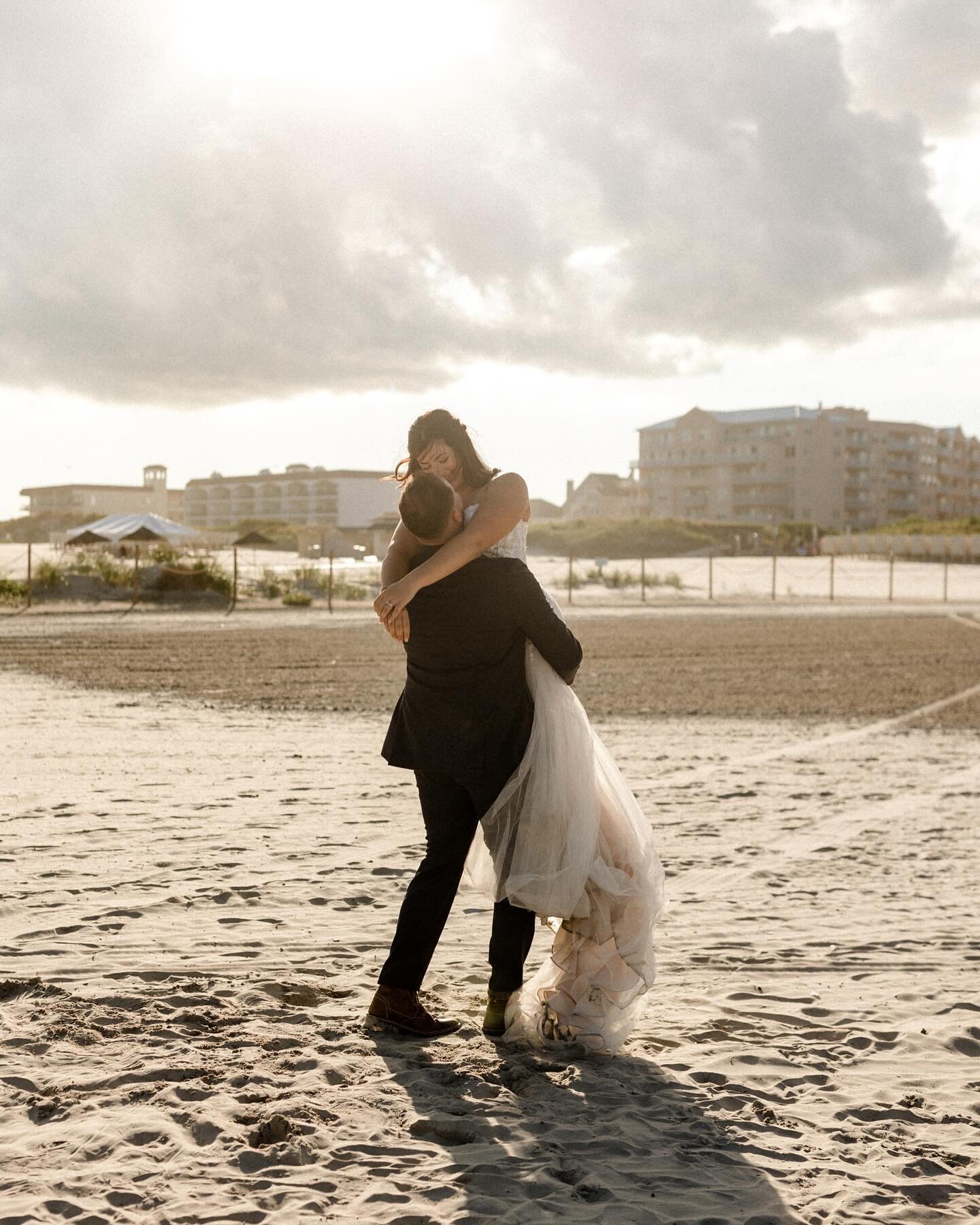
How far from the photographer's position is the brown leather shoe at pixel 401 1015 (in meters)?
4.00

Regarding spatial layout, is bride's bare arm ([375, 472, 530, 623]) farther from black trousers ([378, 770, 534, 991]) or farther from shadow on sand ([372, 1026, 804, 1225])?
shadow on sand ([372, 1026, 804, 1225])

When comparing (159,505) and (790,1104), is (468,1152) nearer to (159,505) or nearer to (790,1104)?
(790,1104)

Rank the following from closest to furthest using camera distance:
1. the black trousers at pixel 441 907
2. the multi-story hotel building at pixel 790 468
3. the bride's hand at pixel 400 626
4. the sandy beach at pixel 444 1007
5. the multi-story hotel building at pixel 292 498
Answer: the sandy beach at pixel 444 1007, the bride's hand at pixel 400 626, the black trousers at pixel 441 907, the multi-story hotel building at pixel 790 468, the multi-story hotel building at pixel 292 498

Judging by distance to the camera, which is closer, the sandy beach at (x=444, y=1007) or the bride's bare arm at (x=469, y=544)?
the sandy beach at (x=444, y=1007)

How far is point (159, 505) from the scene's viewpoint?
11725cm

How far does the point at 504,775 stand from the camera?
386 cm

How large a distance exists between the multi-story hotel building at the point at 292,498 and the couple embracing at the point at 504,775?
107537 mm

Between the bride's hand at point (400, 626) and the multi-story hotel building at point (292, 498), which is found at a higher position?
the multi-story hotel building at point (292, 498)

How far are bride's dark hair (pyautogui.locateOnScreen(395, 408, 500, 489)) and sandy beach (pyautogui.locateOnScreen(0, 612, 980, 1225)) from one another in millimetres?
1703

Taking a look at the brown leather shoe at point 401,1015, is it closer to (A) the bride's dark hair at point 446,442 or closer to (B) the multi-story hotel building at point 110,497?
(A) the bride's dark hair at point 446,442

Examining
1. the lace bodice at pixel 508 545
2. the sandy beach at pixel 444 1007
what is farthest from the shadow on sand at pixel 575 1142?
the lace bodice at pixel 508 545

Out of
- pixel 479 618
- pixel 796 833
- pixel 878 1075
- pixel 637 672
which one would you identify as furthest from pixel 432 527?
pixel 637 672

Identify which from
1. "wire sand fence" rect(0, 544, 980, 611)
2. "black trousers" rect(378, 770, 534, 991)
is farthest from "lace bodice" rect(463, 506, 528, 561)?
"wire sand fence" rect(0, 544, 980, 611)

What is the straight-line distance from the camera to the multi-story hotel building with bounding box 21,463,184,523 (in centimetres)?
11725
